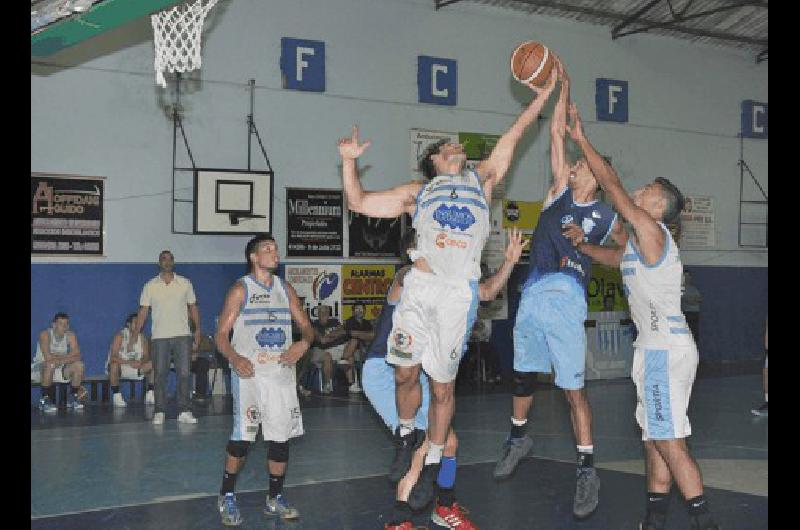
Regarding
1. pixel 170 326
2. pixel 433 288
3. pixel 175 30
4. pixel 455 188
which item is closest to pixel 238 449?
pixel 433 288

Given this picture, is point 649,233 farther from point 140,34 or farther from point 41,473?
point 140,34

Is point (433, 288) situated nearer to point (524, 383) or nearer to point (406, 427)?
point (406, 427)

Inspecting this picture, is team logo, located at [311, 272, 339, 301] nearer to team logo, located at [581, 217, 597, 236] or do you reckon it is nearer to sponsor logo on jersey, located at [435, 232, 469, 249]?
team logo, located at [581, 217, 597, 236]

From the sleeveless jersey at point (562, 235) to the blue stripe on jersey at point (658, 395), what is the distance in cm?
122

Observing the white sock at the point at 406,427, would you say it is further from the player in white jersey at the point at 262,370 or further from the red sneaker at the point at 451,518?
the player in white jersey at the point at 262,370

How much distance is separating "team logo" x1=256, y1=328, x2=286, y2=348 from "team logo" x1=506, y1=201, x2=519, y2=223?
12873 mm

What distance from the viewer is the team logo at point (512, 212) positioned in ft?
65.9

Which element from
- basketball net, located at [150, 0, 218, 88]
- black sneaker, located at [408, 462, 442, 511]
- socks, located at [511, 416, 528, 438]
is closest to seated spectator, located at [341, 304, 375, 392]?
basketball net, located at [150, 0, 218, 88]

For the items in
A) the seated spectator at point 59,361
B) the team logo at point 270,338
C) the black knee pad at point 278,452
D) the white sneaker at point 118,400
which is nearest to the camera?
the black knee pad at point 278,452

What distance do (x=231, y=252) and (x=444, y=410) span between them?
10711 mm

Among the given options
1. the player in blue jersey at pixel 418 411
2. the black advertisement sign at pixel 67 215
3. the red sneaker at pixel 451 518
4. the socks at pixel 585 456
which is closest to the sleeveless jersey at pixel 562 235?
the player in blue jersey at pixel 418 411

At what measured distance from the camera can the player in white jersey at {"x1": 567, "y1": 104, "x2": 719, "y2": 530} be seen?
6367 mm

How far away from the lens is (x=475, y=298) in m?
7.05
